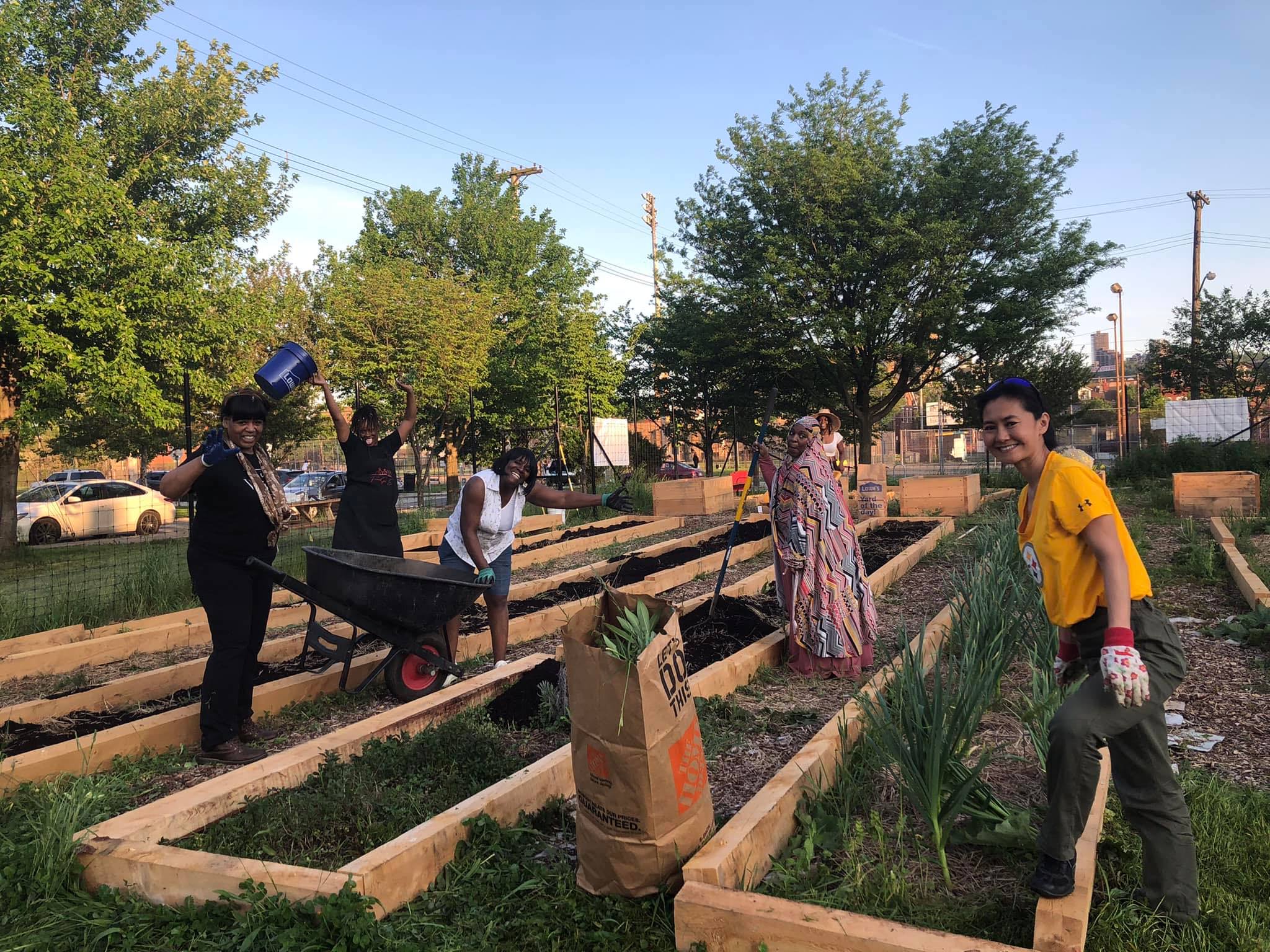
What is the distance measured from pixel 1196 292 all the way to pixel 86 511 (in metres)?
37.4

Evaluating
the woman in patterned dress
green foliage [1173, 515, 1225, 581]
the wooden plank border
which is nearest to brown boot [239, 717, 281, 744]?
the woman in patterned dress

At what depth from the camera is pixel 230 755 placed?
3.91 metres

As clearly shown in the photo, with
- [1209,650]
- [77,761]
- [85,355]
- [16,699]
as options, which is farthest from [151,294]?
[1209,650]

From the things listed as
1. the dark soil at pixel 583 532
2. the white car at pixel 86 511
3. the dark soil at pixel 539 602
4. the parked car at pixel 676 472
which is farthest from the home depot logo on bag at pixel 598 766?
the white car at pixel 86 511

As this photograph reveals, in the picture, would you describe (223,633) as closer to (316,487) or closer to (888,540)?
(888,540)

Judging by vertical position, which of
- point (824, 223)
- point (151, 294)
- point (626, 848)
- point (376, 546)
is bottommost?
point (626, 848)

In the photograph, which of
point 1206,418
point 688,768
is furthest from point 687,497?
point 1206,418

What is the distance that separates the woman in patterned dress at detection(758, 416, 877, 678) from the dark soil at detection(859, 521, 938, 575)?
3.00 meters

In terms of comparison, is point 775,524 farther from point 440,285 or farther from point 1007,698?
point 440,285

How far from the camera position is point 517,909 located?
2559 mm

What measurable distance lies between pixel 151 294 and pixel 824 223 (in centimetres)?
1386

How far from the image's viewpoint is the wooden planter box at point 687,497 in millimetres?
14656

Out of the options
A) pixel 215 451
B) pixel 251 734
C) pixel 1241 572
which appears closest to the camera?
pixel 215 451

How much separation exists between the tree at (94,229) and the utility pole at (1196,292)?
91.6 ft
